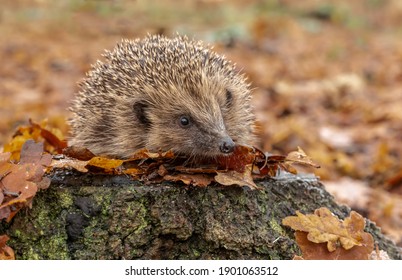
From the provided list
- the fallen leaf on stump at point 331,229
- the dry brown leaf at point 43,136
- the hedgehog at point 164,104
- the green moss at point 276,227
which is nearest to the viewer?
the fallen leaf on stump at point 331,229

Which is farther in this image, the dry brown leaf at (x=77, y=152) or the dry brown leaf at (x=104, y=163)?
the dry brown leaf at (x=77, y=152)

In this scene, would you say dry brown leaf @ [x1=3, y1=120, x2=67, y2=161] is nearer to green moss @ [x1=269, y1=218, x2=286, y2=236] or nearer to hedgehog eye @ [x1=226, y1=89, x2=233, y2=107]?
hedgehog eye @ [x1=226, y1=89, x2=233, y2=107]

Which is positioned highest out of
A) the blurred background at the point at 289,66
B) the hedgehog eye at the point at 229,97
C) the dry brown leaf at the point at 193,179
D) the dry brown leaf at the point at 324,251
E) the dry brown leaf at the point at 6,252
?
the blurred background at the point at 289,66

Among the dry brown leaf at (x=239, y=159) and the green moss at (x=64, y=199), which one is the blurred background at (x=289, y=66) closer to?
the dry brown leaf at (x=239, y=159)

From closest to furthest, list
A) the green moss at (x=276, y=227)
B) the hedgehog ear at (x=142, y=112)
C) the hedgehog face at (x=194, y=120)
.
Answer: the green moss at (x=276, y=227), the hedgehog face at (x=194, y=120), the hedgehog ear at (x=142, y=112)

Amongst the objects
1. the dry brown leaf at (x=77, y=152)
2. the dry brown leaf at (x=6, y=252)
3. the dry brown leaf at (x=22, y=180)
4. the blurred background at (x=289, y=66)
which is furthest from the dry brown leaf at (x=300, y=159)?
the dry brown leaf at (x=6, y=252)

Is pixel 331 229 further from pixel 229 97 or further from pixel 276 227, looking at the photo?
pixel 229 97

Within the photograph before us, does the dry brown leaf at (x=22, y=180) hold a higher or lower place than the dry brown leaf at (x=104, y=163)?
lower
